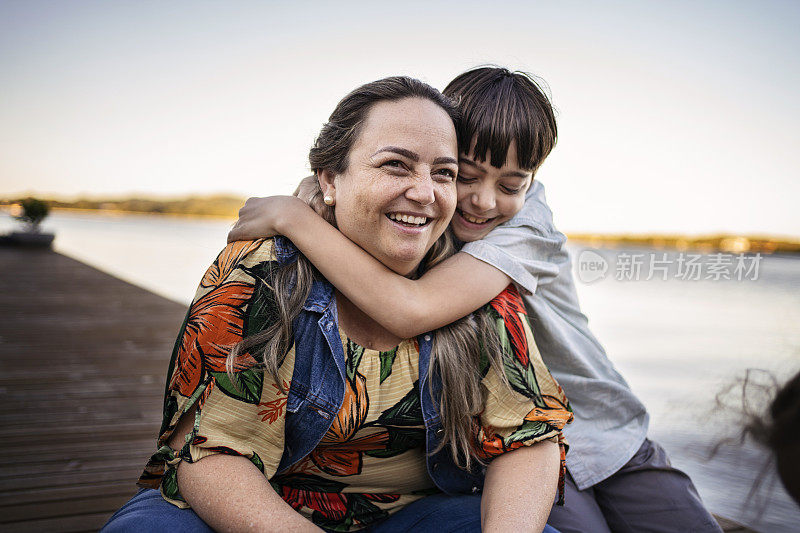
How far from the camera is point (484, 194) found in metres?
1.87

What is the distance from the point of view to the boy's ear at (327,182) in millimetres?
1664

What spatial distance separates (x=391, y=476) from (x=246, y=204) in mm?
835

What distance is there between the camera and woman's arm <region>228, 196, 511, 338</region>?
1.51 m

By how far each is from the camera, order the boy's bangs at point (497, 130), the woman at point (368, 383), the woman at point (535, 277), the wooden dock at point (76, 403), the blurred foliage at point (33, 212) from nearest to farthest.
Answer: the woman at point (368, 383) < the woman at point (535, 277) < the boy's bangs at point (497, 130) < the wooden dock at point (76, 403) < the blurred foliage at point (33, 212)

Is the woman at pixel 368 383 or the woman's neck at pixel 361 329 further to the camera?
the woman's neck at pixel 361 329

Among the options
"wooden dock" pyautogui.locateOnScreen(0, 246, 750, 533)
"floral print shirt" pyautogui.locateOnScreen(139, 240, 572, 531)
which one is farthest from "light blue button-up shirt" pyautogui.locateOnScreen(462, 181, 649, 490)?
"wooden dock" pyautogui.locateOnScreen(0, 246, 750, 533)

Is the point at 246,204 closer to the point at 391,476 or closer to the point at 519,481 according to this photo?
the point at 391,476

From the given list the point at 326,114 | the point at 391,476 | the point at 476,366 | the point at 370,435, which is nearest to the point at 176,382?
the point at 370,435

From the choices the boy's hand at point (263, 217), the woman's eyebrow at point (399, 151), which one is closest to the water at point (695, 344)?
the boy's hand at point (263, 217)

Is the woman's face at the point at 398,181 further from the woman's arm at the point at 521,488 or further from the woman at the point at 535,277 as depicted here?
the woman's arm at the point at 521,488

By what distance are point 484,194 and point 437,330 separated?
1.62ft

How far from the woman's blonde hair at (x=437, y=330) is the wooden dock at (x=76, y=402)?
5.58 feet

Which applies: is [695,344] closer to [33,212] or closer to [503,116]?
[503,116]

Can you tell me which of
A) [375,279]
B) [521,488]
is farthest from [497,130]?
[521,488]
